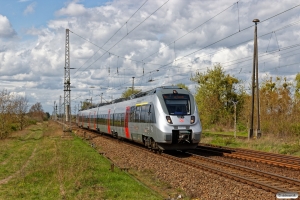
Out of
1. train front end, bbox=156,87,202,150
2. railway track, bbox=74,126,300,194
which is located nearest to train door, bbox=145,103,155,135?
train front end, bbox=156,87,202,150

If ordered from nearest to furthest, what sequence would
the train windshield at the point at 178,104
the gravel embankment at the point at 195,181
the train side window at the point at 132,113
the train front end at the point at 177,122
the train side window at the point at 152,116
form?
1. the gravel embankment at the point at 195,181
2. the train front end at the point at 177,122
3. the train windshield at the point at 178,104
4. the train side window at the point at 152,116
5. the train side window at the point at 132,113

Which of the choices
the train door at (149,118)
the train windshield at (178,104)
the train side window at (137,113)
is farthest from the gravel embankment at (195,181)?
the train side window at (137,113)

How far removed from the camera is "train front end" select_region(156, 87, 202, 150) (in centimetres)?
2048

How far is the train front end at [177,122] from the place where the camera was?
2048cm

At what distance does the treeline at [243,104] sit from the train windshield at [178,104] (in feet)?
42.6

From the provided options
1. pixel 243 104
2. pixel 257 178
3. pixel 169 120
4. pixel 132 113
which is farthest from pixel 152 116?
pixel 243 104

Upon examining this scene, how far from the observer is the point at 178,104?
838 inches

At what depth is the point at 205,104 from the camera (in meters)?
54.7

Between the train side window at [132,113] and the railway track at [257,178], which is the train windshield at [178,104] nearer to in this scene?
the railway track at [257,178]

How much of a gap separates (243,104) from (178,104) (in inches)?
1428

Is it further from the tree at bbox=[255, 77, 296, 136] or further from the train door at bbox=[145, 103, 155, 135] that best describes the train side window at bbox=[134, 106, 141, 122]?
the tree at bbox=[255, 77, 296, 136]

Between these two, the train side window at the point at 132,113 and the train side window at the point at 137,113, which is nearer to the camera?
the train side window at the point at 137,113

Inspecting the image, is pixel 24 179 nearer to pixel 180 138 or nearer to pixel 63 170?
pixel 63 170

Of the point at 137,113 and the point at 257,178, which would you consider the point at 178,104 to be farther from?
the point at 257,178
